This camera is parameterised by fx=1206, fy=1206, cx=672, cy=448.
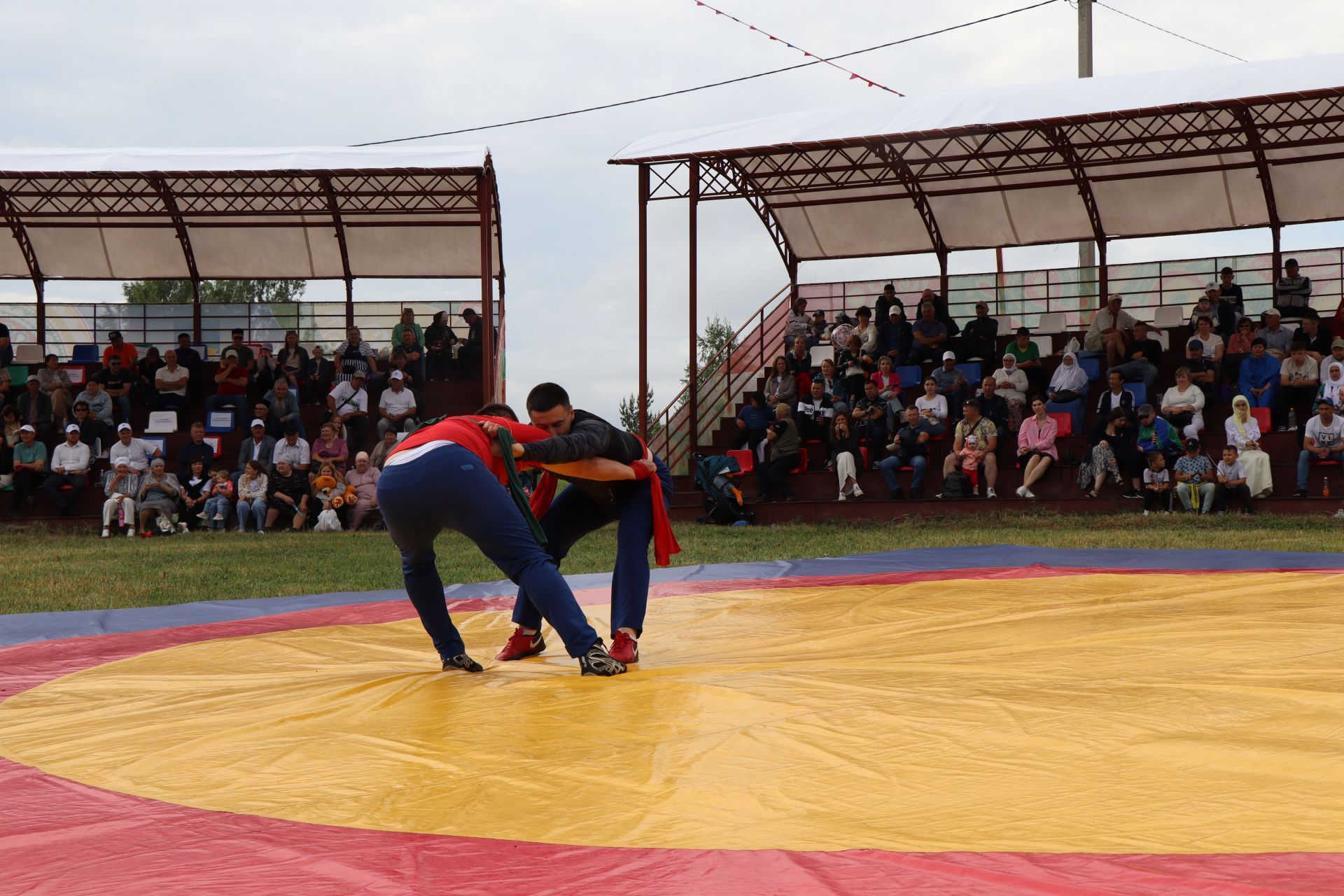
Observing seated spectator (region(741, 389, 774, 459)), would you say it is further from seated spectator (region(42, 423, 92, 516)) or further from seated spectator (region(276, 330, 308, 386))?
seated spectator (region(42, 423, 92, 516))

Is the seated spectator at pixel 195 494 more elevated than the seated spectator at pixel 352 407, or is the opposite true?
the seated spectator at pixel 352 407

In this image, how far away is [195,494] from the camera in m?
14.4

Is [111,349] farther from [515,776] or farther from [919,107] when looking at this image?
[515,776]

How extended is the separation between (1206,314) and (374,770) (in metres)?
13.5

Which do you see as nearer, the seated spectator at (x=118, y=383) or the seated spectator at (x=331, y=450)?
the seated spectator at (x=331, y=450)

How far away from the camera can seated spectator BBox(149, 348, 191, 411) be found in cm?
1684

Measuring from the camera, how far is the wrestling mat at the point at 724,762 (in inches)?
84.7

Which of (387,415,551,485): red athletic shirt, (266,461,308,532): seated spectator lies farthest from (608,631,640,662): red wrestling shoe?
(266,461,308,532): seated spectator

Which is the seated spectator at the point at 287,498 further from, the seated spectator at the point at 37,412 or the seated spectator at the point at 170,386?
the seated spectator at the point at 37,412

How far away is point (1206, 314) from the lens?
46.8 feet

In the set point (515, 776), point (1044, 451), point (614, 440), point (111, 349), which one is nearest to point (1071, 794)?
point (515, 776)

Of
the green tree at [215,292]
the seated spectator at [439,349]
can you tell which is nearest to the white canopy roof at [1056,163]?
the seated spectator at [439,349]

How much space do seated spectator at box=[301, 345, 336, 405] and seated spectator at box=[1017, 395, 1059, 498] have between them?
379 inches

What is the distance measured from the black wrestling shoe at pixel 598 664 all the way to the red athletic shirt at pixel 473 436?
2.32 ft
